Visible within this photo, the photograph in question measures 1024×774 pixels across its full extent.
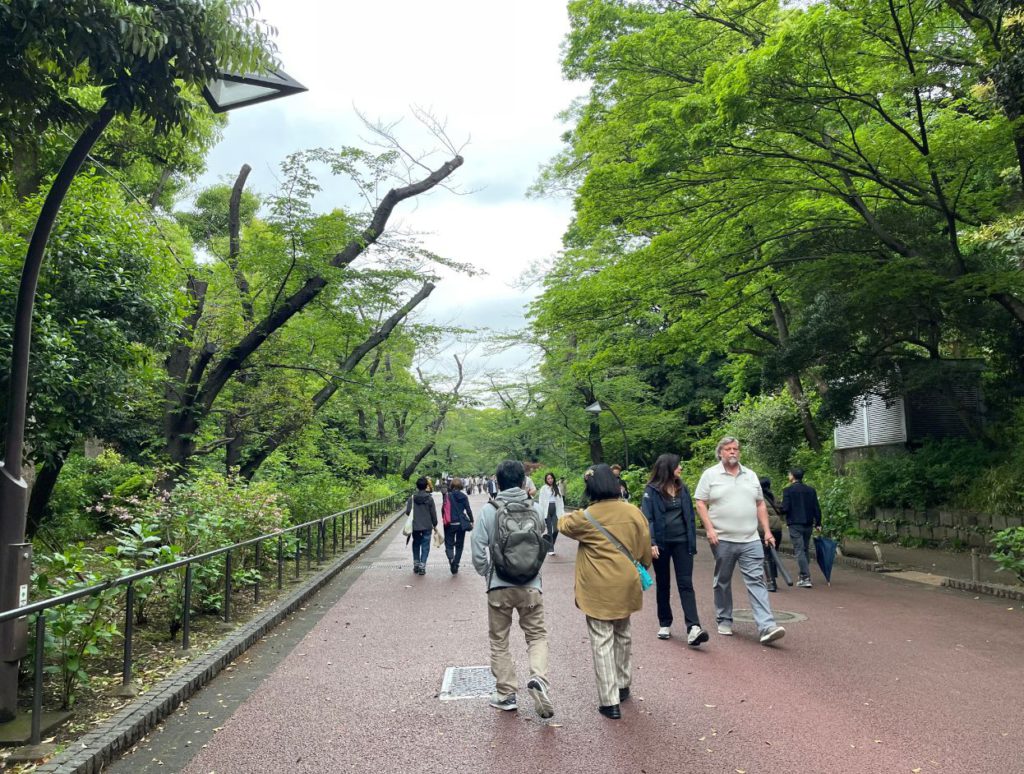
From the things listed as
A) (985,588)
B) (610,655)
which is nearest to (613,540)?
(610,655)

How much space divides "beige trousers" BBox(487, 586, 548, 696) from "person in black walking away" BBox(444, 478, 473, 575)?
7295mm

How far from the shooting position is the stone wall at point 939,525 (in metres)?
13.5

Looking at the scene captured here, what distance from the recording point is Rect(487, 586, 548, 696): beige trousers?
509 cm

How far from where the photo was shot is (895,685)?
553cm

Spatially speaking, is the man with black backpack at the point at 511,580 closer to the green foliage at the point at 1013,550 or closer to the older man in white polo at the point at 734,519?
the older man in white polo at the point at 734,519

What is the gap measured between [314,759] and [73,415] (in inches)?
278

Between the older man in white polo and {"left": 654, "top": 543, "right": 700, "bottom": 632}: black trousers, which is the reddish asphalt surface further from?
the older man in white polo

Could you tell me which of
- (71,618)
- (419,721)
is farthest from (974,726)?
(71,618)

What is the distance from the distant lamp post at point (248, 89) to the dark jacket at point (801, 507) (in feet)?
28.6

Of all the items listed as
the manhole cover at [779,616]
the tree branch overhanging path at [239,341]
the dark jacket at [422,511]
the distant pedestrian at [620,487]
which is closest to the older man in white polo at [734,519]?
the distant pedestrian at [620,487]

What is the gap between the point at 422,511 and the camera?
13.3m

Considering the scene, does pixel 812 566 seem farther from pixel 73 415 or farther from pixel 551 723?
pixel 73 415

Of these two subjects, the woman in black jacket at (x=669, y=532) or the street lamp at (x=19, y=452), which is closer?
the street lamp at (x=19, y=452)

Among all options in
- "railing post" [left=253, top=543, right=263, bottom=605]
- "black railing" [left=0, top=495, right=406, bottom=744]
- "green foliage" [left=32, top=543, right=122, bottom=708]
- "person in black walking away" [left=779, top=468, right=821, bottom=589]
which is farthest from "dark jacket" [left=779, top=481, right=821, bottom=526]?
"green foliage" [left=32, top=543, right=122, bottom=708]
